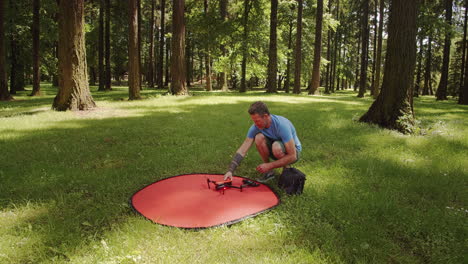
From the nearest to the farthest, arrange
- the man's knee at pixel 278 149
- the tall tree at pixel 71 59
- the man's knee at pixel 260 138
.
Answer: the man's knee at pixel 278 149 < the man's knee at pixel 260 138 < the tall tree at pixel 71 59

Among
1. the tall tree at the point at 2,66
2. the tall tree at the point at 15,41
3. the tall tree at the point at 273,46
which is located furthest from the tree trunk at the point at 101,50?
→ the tall tree at the point at 273,46

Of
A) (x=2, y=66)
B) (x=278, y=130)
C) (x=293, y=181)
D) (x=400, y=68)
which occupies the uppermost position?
(x=2, y=66)

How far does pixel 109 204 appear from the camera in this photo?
393cm

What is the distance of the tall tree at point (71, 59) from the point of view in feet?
33.6

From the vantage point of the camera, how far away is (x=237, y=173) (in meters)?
5.33

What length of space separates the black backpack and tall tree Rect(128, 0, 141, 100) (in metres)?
12.5

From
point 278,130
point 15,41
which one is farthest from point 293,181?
point 15,41

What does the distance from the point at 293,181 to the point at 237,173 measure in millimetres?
1344

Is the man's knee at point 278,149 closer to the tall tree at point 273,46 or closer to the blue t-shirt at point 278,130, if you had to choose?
the blue t-shirt at point 278,130

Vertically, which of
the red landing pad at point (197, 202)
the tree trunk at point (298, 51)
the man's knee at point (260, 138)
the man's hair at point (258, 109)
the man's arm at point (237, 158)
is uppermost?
the tree trunk at point (298, 51)

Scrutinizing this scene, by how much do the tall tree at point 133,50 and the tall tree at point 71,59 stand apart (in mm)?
3982

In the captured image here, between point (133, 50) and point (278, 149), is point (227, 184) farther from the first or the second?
point (133, 50)

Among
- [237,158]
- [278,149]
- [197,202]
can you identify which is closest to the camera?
[197,202]

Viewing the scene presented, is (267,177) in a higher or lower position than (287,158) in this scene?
lower
